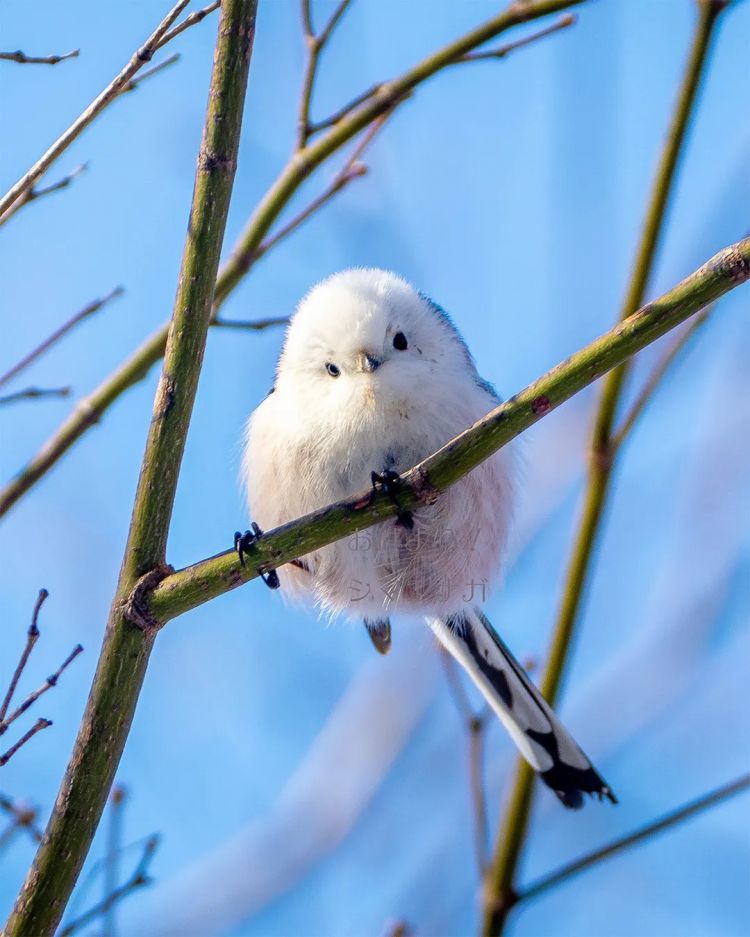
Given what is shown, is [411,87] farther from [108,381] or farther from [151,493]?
[151,493]

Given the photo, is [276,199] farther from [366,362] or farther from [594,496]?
[594,496]

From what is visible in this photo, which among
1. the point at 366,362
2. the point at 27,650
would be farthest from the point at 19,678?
the point at 366,362

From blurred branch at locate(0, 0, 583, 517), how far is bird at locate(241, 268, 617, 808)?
0.84 ft

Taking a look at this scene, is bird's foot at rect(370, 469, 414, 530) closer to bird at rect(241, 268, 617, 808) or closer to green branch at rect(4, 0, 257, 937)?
green branch at rect(4, 0, 257, 937)

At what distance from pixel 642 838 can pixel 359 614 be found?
2.80 feet

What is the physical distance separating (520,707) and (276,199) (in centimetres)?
132

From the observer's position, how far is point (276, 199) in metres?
2.30

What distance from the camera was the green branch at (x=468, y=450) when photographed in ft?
4.61

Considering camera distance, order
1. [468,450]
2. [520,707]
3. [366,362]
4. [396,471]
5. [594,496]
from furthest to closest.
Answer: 1. [520,707]
2. [594,496]
3. [366,362]
4. [396,471]
5. [468,450]

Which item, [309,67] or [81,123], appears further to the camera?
[309,67]

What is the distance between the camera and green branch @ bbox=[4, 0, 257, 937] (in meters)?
1.45

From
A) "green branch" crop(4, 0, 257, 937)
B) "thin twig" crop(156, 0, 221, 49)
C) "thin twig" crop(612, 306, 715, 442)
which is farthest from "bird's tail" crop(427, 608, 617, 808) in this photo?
"thin twig" crop(156, 0, 221, 49)

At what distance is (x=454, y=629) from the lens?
8.82ft

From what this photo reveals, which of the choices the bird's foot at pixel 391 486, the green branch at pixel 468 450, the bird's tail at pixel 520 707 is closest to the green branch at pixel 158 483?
the green branch at pixel 468 450
